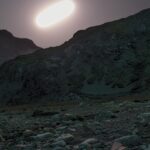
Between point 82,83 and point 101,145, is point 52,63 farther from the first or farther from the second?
point 101,145

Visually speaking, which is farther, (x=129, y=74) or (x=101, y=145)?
(x=129, y=74)

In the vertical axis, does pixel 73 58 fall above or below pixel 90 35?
below

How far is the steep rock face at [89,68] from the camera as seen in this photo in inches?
6063

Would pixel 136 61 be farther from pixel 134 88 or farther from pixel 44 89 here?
pixel 44 89

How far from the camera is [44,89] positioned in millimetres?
157750

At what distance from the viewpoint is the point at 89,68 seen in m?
169

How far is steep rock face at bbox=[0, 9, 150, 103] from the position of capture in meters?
154

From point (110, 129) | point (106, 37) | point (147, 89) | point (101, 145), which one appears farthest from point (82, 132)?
point (106, 37)

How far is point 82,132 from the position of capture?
1466cm

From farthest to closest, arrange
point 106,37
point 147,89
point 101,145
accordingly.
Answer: point 106,37 → point 147,89 → point 101,145

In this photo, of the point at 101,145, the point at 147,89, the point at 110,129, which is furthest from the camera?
the point at 147,89

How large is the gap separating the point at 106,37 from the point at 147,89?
181 ft

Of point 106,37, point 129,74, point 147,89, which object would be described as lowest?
point 147,89

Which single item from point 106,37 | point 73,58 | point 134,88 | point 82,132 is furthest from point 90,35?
point 82,132
